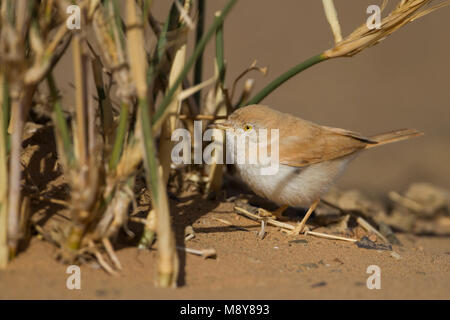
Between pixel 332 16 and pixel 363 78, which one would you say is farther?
pixel 363 78

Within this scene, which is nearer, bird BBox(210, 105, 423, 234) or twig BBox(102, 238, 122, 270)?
twig BBox(102, 238, 122, 270)

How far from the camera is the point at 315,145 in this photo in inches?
189

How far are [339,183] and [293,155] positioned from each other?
14.2 feet

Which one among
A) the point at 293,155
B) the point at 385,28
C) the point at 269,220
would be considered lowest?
the point at 269,220

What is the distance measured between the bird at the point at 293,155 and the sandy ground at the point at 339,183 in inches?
14.3

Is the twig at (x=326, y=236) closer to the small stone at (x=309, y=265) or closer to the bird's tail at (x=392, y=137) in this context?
the small stone at (x=309, y=265)

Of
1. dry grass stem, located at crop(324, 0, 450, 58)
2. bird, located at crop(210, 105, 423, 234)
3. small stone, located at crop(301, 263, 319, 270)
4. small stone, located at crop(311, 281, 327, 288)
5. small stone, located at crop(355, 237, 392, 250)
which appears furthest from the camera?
bird, located at crop(210, 105, 423, 234)

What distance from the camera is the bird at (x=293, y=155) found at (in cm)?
457

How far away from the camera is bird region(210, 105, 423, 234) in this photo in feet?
15.0

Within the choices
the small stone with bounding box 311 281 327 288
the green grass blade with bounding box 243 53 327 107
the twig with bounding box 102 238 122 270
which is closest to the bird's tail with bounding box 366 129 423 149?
the green grass blade with bounding box 243 53 327 107

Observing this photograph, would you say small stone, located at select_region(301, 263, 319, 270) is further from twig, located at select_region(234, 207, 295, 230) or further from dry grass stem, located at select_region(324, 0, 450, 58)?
dry grass stem, located at select_region(324, 0, 450, 58)

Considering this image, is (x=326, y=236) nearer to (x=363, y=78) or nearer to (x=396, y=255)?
(x=396, y=255)

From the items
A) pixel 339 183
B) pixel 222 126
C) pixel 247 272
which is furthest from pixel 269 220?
pixel 339 183

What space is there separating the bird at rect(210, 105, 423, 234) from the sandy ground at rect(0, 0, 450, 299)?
14.3 inches
